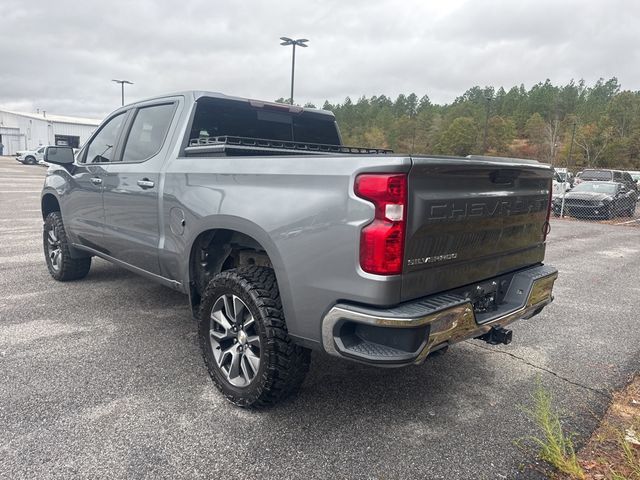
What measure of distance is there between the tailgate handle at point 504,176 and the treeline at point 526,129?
3503 centimetres

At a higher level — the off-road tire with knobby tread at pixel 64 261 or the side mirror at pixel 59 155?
the side mirror at pixel 59 155

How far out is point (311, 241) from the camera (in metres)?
2.40

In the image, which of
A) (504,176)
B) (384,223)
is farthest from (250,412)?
(504,176)

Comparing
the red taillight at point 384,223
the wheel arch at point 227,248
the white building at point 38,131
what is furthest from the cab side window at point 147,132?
the white building at point 38,131

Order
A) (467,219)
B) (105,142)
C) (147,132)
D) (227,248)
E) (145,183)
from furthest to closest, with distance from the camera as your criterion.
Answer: (105,142) < (147,132) < (145,183) < (227,248) < (467,219)

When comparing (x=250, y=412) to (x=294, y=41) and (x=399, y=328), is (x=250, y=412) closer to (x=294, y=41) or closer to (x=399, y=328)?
(x=399, y=328)

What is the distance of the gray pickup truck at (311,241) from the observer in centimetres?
224

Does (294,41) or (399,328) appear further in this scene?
(294,41)

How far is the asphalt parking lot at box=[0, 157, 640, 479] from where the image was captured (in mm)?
2402

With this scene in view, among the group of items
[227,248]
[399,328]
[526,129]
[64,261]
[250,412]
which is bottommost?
[250,412]

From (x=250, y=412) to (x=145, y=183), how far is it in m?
1.90

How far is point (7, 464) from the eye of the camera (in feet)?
7.52

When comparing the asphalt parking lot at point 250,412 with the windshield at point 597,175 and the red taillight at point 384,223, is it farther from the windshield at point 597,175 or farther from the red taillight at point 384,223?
the windshield at point 597,175

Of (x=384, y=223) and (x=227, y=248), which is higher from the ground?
(x=384, y=223)
